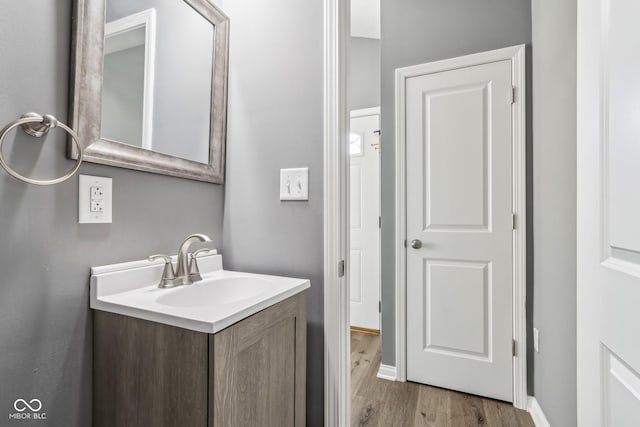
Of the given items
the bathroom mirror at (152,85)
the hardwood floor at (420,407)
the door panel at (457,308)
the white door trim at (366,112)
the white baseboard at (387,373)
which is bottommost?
the hardwood floor at (420,407)

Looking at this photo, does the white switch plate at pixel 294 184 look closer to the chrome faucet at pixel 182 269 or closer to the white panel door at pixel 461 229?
the chrome faucet at pixel 182 269

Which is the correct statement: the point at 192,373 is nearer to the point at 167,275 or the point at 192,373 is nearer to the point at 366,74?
the point at 167,275

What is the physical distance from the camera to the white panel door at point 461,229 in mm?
1823

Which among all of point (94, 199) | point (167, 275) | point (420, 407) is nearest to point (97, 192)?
point (94, 199)

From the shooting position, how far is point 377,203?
2.89m

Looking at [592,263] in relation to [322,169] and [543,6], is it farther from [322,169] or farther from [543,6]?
[543,6]

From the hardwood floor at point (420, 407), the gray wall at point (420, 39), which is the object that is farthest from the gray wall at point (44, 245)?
the gray wall at point (420, 39)

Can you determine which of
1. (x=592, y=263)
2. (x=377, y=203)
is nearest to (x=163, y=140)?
(x=592, y=263)

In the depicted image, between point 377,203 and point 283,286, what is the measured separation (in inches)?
80.0

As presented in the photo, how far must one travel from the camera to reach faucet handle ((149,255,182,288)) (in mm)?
987

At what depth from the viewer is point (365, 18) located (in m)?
2.79

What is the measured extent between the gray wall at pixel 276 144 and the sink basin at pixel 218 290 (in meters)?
0.11

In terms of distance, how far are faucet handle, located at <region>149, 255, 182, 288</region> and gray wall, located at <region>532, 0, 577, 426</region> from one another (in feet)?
4.71

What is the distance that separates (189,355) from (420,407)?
1.59m
